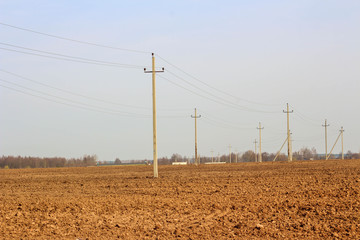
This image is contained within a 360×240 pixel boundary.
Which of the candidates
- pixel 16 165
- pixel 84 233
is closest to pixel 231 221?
pixel 84 233

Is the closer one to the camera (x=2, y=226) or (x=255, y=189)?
(x=2, y=226)

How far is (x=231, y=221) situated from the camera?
46.2 feet

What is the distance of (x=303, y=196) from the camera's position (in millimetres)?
19641

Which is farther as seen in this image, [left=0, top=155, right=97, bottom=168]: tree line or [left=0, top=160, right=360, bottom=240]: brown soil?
[left=0, top=155, right=97, bottom=168]: tree line

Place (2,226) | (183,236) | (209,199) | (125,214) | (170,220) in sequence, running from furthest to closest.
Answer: (209,199) < (125,214) < (170,220) < (2,226) < (183,236)

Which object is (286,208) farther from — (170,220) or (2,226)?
(2,226)

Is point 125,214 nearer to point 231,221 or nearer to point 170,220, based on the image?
point 170,220

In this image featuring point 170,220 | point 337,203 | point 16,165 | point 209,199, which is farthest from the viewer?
point 16,165

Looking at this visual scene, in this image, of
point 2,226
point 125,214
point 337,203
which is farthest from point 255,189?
point 2,226

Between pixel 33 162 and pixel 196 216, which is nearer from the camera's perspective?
pixel 196 216

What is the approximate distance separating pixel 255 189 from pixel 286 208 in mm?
6521

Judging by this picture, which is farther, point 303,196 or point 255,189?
point 255,189

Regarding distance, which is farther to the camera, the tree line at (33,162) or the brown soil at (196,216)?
the tree line at (33,162)

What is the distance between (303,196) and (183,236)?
29.1 ft
